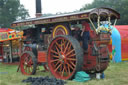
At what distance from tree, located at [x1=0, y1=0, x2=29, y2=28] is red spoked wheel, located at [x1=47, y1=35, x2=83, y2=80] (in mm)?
34626

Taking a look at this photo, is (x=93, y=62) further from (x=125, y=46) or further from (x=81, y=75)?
(x=125, y=46)

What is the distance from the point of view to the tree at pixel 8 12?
40675mm

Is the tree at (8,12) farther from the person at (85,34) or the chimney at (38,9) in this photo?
the person at (85,34)

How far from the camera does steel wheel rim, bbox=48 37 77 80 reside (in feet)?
23.5

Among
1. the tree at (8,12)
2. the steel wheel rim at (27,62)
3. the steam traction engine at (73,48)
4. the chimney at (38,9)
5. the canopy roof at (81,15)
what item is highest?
the tree at (8,12)

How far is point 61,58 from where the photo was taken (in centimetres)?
736

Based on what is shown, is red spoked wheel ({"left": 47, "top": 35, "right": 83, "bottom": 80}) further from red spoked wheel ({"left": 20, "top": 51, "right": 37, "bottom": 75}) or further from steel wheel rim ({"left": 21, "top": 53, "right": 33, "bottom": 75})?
steel wheel rim ({"left": 21, "top": 53, "right": 33, "bottom": 75})

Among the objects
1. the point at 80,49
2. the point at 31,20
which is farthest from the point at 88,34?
the point at 31,20

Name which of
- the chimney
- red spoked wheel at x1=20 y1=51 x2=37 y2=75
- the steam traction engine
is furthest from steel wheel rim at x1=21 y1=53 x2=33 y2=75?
the chimney

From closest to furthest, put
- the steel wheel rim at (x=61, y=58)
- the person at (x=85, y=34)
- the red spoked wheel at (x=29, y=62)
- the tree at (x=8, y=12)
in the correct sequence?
the steel wheel rim at (x=61, y=58)
the person at (x=85, y=34)
the red spoked wheel at (x=29, y=62)
the tree at (x=8, y=12)

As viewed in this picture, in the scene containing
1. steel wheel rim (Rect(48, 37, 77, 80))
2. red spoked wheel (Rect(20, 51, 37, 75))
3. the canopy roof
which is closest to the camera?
the canopy roof

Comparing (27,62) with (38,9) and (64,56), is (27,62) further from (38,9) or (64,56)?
(38,9)

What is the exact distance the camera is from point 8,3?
43.5 m

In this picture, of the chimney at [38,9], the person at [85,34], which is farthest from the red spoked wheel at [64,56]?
the chimney at [38,9]
